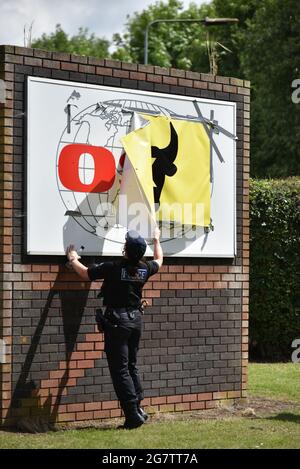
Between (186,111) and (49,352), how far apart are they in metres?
2.91

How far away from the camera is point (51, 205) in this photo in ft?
27.9

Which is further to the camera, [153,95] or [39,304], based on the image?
[153,95]

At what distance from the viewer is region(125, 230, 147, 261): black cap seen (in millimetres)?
8148

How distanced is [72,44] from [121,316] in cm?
4149

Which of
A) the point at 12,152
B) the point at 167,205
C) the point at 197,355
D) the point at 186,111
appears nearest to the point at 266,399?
the point at 197,355

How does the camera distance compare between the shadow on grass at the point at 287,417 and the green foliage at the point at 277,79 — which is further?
the green foliage at the point at 277,79

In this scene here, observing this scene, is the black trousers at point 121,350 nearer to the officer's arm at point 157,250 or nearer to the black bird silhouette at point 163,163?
the officer's arm at point 157,250

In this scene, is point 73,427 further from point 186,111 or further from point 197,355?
point 186,111

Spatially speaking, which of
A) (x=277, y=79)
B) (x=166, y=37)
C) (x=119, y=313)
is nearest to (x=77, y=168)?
(x=119, y=313)

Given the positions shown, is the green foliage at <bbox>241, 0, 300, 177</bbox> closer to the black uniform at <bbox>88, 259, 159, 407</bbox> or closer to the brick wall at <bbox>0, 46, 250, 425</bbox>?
the brick wall at <bbox>0, 46, 250, 425</bbox>

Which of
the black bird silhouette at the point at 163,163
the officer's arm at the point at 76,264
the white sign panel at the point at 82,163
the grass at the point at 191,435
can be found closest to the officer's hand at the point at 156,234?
the white sign panel at the point at 82,163

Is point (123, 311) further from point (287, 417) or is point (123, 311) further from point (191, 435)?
point (287, 417)

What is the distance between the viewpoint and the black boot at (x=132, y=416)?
8141mm

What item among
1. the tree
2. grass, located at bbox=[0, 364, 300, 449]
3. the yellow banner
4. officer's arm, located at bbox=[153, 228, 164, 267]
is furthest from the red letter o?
the tree
